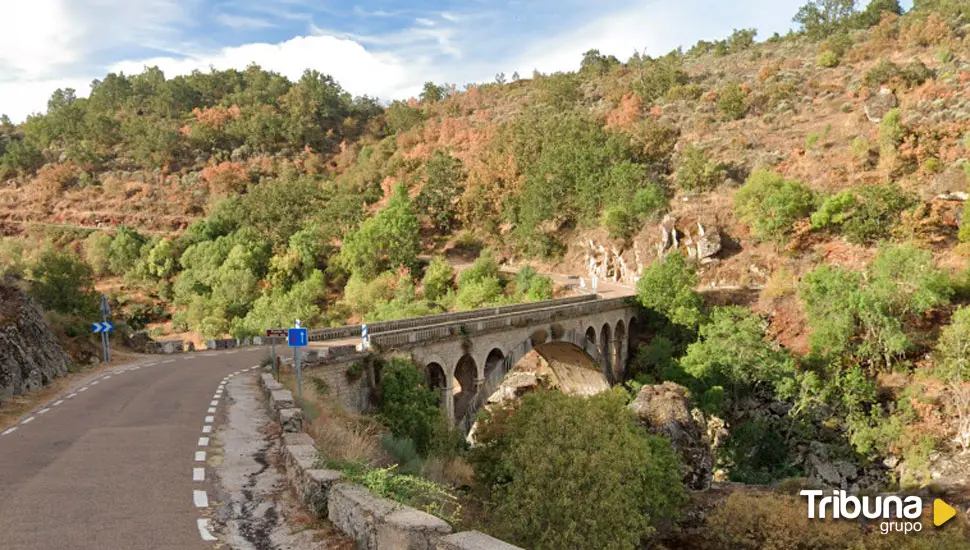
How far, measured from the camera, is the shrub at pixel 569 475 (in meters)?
17.5

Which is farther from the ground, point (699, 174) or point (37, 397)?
point (699, 174)

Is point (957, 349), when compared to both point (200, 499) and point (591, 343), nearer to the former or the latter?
point (591, 343)

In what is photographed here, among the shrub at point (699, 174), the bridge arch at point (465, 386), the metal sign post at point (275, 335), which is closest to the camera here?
the metal sign post at point (275, 335)

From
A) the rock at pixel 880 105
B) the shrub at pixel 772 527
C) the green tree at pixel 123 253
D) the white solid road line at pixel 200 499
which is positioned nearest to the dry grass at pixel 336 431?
the white solid road line at pixel 200 499

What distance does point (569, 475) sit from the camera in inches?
704

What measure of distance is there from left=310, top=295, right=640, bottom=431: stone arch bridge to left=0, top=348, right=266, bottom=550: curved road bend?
6745 millimetres

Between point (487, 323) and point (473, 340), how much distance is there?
1410 millimetres

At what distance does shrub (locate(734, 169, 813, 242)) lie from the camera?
47469 millimetres

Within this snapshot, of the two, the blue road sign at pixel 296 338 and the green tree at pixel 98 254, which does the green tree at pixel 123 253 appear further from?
the blue road sign at pixel 296 338

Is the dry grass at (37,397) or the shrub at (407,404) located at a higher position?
the dry grass at (37,397)

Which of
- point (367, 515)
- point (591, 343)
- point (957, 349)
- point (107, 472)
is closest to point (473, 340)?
point (591, 343)

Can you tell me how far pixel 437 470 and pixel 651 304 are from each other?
97.0 ft

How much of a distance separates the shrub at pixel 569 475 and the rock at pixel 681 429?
459 cm

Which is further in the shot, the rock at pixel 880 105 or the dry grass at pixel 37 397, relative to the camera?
the rock at pixel 880 105
